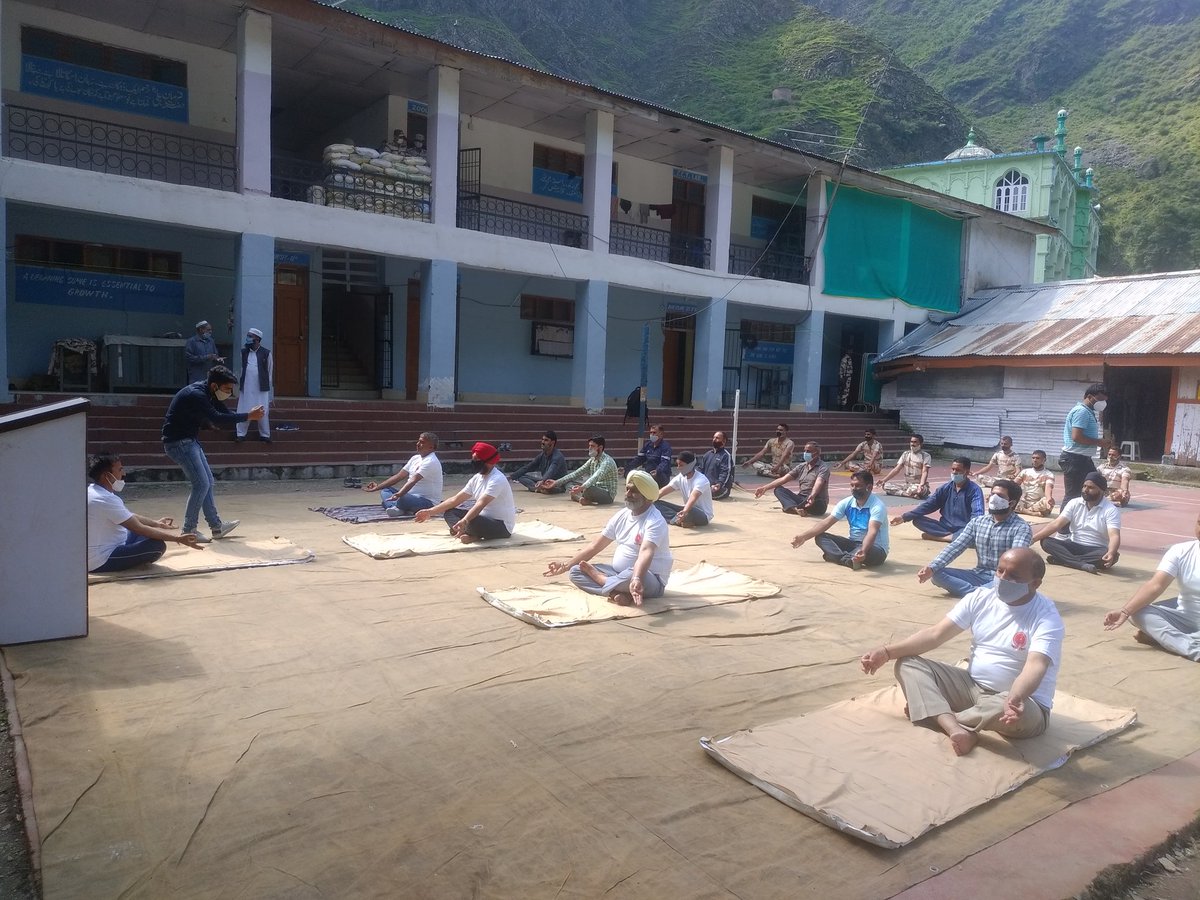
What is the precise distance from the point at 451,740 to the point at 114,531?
3712 millimetres

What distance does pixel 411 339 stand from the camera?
1716cm

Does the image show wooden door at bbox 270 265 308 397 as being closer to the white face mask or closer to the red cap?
the red cap

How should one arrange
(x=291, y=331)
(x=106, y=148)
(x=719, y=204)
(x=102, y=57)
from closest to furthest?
(x=106, y=148) < (x=102, y=57) < (x=291, y=331) < (x=719, y=204)

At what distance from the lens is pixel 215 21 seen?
43.5ft

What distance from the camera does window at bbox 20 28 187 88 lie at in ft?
42.8

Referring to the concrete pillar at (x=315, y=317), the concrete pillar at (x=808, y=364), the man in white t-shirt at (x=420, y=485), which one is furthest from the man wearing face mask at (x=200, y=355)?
the concrete pillar at (x=808, y=364)

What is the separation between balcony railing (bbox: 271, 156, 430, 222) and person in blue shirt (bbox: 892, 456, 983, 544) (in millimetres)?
10072

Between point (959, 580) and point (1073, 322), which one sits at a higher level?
point (1073, 322)

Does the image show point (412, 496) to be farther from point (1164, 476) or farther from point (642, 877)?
point (1164, 476)

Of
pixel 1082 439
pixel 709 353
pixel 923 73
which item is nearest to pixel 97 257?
pixel 709 353

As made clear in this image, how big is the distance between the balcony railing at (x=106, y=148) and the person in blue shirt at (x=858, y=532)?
1047 cm

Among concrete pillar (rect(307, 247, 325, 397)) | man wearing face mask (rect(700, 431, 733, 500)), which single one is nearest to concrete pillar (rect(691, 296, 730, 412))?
man wearing face mask (rect(700, 431, 733, 500))

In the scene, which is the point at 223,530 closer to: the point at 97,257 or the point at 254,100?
the point at 254,100

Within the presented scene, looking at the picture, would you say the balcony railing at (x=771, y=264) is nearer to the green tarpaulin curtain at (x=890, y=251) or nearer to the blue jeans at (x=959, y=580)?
the green tarpaulin curtain at (x=890, y=251)
